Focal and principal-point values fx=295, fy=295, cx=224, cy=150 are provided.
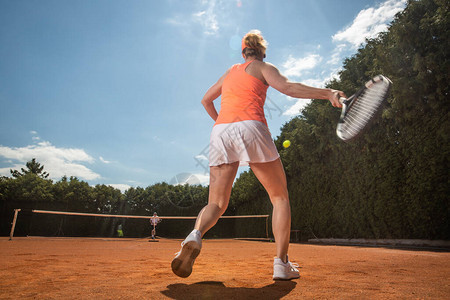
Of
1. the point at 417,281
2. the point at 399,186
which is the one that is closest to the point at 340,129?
the point at 417,281

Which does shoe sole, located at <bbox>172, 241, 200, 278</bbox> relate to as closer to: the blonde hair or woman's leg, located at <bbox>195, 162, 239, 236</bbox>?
woman's leg, located at <bbox>195, 162, 239, 236</bbox>

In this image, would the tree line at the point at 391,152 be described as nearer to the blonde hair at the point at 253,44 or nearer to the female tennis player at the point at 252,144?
the blonde hair at the point at 253,44

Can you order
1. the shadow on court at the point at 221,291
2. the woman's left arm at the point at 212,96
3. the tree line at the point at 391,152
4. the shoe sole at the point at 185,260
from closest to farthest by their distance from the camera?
the shadow on court at the point at 221,291 → the shoe sole at the point at 185,260 → the woman's left arm at the point at 212,96 → the tree line at the point at 391,152

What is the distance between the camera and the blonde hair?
2609mm

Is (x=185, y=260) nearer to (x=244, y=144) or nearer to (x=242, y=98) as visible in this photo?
(x=244, y=144)

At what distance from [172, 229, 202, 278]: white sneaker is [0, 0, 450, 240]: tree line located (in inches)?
299

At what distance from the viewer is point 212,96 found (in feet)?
9.40

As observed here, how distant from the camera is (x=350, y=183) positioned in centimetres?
1091

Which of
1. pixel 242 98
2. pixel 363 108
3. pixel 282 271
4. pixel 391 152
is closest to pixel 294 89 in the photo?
pixel 242 98

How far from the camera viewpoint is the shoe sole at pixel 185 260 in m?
1.92

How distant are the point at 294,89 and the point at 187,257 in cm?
147

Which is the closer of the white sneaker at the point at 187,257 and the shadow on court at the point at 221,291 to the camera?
the shadow on court at the point at 221,291

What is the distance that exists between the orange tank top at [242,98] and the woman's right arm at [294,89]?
114mm

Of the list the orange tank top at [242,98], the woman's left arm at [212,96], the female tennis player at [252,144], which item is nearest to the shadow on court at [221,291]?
the female tennis player at [252,144]
